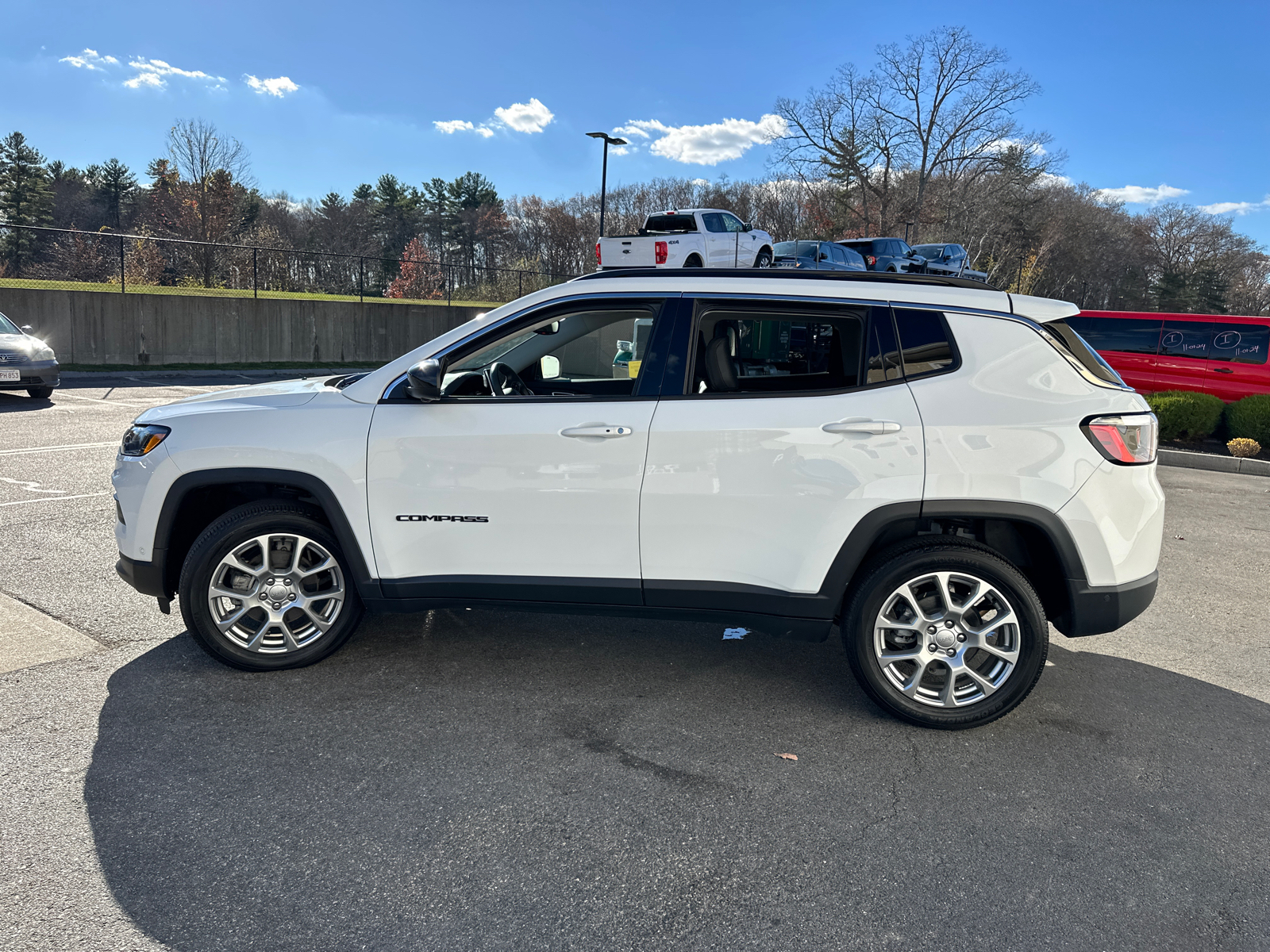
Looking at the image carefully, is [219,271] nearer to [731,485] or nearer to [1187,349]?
[1187,349]

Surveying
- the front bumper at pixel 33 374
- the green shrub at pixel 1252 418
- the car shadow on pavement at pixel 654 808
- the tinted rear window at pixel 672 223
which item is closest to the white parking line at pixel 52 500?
the car shadow on pavement at pixel 654 808

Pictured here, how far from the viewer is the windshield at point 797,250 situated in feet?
55.7

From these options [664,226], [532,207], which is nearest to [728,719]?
[664,226]

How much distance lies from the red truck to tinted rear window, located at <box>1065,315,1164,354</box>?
0.04 feet

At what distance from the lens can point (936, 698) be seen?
366 cm

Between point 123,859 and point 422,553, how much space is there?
5.18ft

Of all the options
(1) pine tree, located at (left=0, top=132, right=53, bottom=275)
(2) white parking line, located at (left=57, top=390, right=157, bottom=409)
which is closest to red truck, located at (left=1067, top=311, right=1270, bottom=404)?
(2) white parking line, located at (left=57, top=390, right=157, bottom=409)

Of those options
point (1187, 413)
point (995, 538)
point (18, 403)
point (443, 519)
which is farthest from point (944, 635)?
point (18, 403)

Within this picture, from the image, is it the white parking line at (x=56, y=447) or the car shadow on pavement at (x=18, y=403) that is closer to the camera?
the white parking line at (x=56, y=447)

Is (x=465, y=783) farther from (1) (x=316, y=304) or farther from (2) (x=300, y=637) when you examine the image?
(1) (x=316, y=304)

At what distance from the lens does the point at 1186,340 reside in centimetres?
1367

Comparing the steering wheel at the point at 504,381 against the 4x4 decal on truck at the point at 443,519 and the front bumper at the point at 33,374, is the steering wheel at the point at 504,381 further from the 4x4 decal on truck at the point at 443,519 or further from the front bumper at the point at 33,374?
the front bumper at the point at 33,374

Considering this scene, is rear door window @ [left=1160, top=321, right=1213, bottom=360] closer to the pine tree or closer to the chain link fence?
the chain link fence

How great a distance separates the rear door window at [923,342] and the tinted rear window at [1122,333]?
11959 mm
